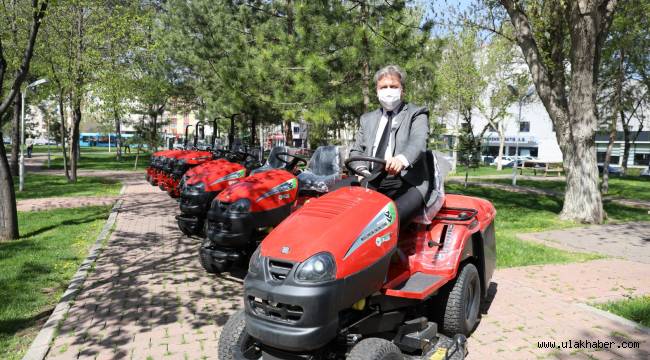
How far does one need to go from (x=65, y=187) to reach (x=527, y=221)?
51.0ft

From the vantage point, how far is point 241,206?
18.8 ft

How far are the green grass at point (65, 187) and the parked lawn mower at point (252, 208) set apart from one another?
11250mm

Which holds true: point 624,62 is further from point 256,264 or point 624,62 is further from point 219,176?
point 256,264

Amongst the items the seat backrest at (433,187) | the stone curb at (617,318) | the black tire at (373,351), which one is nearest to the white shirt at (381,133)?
the seat backrest at (433,187)

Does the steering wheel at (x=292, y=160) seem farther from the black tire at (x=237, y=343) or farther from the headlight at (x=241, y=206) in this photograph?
the black tire at (x=237, y=343)

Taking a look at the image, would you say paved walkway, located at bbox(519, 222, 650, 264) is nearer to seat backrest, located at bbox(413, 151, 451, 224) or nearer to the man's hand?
seat backrest, located at bbox(413, 151, 451, 224)

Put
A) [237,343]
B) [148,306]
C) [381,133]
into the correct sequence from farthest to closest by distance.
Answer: [148,306], [381,133], [237,343]

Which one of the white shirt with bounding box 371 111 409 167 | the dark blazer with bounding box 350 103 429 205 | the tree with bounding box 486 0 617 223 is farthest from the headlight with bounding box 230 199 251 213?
the tree with bounding box 486 0 617 223

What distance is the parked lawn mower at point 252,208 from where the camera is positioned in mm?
5637

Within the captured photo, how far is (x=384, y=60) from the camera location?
36.4 feet

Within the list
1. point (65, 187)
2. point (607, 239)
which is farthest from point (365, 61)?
point (65, 187)

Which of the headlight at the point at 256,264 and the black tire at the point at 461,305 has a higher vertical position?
the headlight at the point at 256,264

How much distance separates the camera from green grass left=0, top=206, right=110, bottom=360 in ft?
16.0

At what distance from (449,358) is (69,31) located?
60.0 feet
